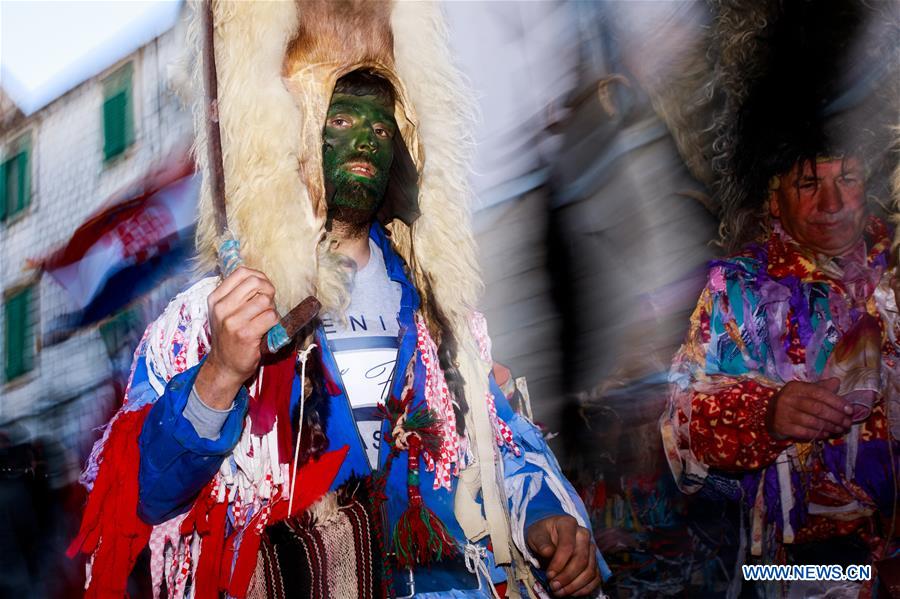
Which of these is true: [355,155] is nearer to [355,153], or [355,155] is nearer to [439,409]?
[355,153]

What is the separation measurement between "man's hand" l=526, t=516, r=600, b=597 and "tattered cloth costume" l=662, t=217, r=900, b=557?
641 millimetres

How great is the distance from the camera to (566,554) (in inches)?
84.2

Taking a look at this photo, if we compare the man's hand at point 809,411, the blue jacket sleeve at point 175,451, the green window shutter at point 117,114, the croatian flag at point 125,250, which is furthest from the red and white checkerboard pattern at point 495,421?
the green window shutter at point 117,114

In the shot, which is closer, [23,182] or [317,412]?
[317,412]

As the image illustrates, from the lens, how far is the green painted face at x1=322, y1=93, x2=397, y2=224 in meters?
2.20

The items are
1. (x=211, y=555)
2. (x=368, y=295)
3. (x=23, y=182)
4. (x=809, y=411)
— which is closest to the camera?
(x=211, y=555)

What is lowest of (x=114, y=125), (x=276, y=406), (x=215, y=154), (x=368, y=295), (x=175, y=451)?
(x=175, y=451)

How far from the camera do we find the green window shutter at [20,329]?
2861mm

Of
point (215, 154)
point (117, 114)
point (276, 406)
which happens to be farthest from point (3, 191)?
point (276, 406)

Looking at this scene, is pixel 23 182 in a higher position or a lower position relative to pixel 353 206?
higher

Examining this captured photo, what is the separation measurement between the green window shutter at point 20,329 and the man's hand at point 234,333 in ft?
4.47

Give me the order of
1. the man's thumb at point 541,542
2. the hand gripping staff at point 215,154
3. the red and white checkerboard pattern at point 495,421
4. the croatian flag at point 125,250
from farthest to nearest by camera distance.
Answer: the croatian flag at point 125,250 < the red and white checkerboard pattern at point 495,421 < the man's thumb at point 541,542 < the hand gripping staff at point 215,154

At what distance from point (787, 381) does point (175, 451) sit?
5.72 ft

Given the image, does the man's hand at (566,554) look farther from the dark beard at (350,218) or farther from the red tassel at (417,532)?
the dark beard at (350,218)
